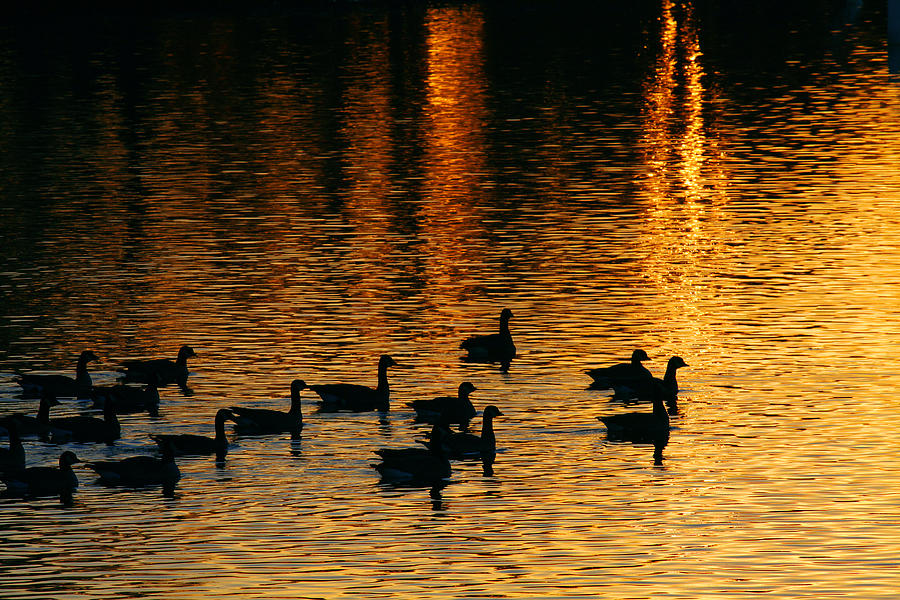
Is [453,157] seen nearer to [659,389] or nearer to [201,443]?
[659,389]

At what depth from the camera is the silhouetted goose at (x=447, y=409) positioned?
33.8 metres

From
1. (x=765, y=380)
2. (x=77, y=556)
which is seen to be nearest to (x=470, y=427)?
(x=765, y=380)

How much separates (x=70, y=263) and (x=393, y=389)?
17385mm

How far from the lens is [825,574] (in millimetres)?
25562

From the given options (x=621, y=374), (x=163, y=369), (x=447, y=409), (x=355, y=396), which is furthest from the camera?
(x=163, y=369)

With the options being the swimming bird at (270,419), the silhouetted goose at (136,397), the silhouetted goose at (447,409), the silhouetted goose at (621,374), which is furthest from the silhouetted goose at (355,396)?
the silhouetted goose at (621,374)

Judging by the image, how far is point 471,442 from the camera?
32.1m

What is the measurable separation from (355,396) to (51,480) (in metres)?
6.98

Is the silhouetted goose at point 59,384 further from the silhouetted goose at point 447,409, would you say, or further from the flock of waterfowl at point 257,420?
the silhouetted goose at point 447,409

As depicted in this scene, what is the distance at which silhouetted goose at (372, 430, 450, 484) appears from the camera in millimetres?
30281

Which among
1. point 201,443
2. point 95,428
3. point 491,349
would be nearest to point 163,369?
point 95,428

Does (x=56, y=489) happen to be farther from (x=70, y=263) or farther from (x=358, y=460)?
(x=70, y=263)

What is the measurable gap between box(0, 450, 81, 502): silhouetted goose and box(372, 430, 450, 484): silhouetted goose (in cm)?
527

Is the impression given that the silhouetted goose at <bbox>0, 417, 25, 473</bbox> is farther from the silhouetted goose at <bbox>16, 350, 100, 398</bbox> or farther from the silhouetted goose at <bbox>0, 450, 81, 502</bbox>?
the silhouetted goose at <bbox>16, 350, 100, 398</bbox>
